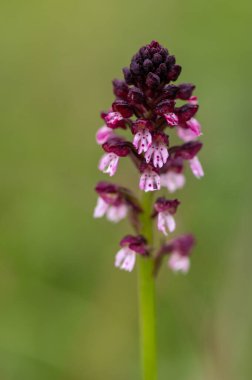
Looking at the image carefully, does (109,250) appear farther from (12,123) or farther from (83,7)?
(83,7)

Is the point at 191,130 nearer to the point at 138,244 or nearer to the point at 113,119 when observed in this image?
the point at 113,119

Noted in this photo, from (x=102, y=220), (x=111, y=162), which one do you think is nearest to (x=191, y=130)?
(x=111, y=162)

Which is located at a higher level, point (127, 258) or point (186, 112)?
point (186, 112)

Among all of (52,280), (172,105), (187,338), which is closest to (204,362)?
(187,338)

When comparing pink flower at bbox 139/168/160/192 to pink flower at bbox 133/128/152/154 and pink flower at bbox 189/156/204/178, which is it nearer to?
pink flower at bbox 133/128/152/154

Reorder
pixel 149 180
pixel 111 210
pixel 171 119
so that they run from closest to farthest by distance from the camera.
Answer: pixel 171 119
pixel 149 180
pixel 111 210

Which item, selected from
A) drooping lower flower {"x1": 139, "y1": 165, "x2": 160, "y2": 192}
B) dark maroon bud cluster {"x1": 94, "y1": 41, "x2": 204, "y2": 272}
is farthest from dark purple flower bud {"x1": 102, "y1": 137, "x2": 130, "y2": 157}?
drooping lower flower {"x1": 139, "y1": 165, "x2": 160, "y2": 192}

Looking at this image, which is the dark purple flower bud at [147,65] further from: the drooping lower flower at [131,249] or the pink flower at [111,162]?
the drooping lower flower at [131,249]
